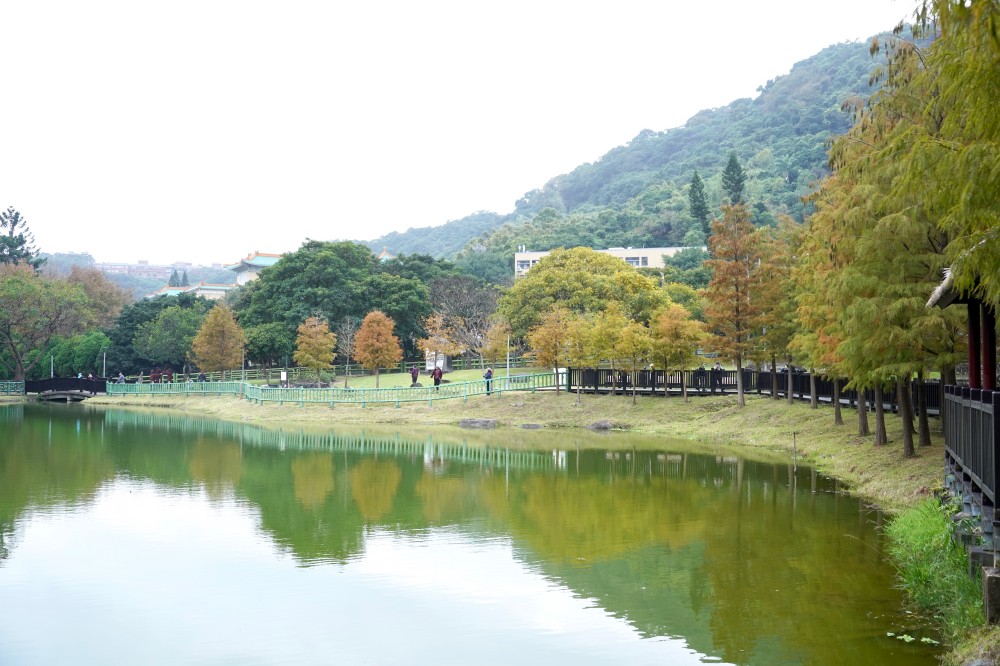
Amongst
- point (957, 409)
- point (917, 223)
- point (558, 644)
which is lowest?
point (558, 644)

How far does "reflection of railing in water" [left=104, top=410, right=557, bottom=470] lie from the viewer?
1133 inches

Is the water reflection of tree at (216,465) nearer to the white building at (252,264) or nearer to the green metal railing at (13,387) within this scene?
the green metal railing at (13,387)

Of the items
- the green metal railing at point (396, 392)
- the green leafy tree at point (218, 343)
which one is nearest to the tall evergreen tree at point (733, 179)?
the green leafy tree at point (218, 343)

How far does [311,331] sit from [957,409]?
45.7m

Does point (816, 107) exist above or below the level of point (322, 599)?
above

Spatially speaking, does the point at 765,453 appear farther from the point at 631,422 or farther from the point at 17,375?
the point at 17,375

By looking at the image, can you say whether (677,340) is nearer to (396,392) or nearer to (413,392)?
(413,392)

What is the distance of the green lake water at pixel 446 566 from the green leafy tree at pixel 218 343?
3502 centimetres

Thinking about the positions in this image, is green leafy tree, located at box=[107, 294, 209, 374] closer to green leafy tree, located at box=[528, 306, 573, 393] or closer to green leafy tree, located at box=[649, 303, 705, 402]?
green leafy tree, located at box=[528, 306, 573, 393]

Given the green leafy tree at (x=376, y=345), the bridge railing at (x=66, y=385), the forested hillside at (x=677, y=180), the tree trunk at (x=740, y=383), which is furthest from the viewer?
the forested hillside at (x=677, y=180)

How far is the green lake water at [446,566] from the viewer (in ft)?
33.7

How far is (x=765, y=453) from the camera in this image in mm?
28125

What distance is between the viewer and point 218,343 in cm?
6178

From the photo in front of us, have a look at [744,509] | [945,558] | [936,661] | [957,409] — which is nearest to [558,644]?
[936,661]
